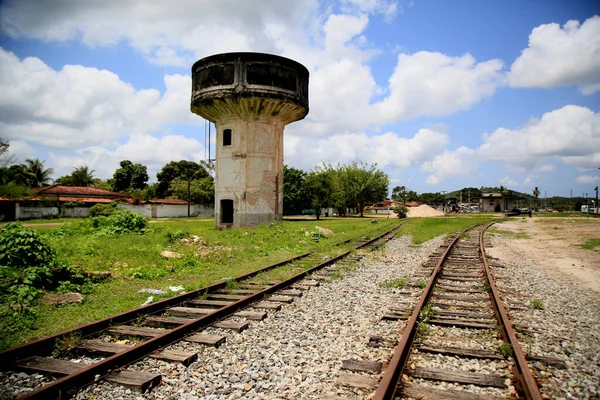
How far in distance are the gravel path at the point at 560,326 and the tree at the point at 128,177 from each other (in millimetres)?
73709

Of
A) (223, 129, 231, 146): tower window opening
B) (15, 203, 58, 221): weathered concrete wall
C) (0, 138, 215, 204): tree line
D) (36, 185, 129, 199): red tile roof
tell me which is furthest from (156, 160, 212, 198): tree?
(223, 129, 231, 146): tower window opening

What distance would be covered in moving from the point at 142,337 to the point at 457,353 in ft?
12.5

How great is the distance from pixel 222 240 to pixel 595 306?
1310 cm

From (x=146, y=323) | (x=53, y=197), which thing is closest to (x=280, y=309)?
(x=146, y=323)

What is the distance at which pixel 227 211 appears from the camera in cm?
2372

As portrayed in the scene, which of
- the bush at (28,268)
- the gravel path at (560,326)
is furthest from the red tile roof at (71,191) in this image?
the gravel path at (560,326)

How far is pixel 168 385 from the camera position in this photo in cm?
379

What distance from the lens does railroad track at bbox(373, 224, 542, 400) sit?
355 cm

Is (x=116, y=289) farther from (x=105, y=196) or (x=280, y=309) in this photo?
(x=105, y=196)

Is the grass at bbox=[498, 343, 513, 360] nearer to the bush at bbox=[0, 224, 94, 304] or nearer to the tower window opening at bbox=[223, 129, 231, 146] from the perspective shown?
the bush at bbox=[0, 224, 94, 304]

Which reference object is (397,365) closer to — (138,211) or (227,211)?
(227,211)

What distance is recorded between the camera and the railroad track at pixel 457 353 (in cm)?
355

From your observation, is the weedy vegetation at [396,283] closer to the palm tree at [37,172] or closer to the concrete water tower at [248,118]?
the concrete water tower at [248,118]

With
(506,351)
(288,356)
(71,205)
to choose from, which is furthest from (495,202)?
(288,356)
